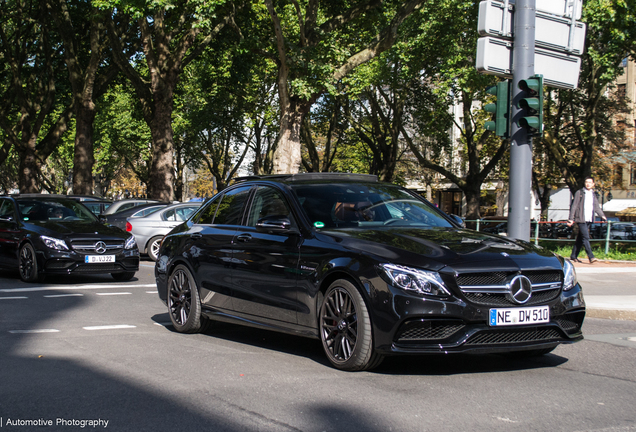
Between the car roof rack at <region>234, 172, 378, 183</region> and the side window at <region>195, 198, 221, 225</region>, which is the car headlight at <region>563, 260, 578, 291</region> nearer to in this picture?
the car roof rack at <region>234, 172, 378, 183</region>

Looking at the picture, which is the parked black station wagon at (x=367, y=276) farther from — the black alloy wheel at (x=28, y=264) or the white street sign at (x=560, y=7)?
the black alloy wheel at (x=28, y=264)

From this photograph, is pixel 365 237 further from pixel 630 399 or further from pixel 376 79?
pixel 376 79

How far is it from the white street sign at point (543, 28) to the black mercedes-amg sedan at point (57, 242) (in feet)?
23.2

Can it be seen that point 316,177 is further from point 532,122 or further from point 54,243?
point 54,243

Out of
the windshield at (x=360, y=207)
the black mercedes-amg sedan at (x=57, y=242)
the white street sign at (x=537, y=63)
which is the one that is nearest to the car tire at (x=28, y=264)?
the black mercedes-amg sedan at (x=57, y=242)

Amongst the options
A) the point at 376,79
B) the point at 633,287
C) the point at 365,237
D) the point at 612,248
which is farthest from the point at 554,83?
the point at 376,79

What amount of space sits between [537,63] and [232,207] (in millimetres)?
5190

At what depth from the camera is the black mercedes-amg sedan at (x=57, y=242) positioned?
1190cm

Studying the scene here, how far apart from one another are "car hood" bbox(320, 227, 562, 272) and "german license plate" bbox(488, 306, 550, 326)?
1.00 ft

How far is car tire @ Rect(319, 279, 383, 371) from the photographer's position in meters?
5.15

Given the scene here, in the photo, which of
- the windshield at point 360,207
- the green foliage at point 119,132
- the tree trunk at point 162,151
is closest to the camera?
the windshield at point 360,207

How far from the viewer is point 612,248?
690 inches

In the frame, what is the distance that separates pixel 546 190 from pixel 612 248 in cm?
3199

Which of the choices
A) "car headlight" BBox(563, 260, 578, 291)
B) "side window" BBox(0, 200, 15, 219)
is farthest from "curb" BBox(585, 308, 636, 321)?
"side window" BBox(0, 200, 15, 219)
